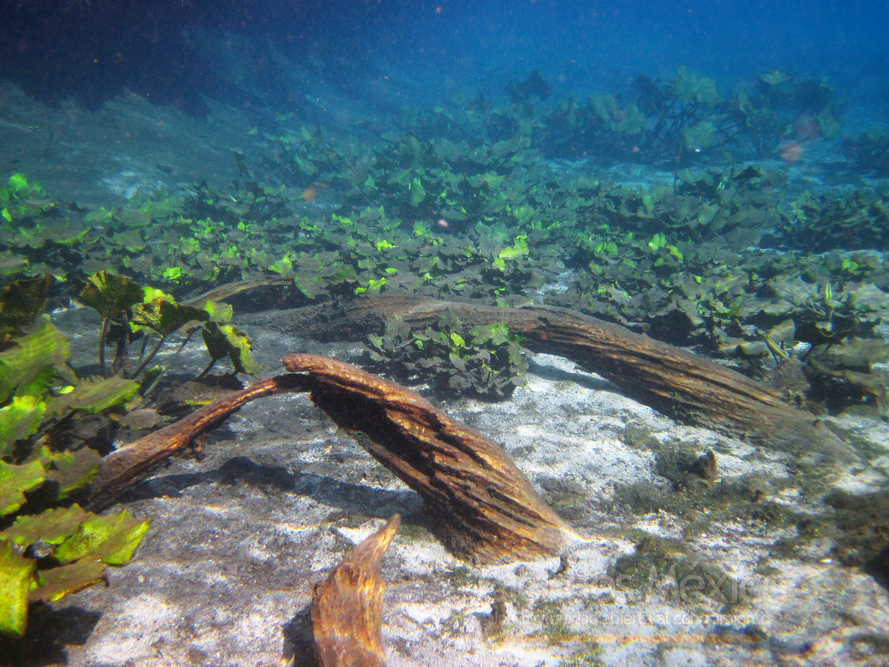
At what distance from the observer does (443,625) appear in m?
1.65

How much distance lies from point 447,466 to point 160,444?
63.4 inches

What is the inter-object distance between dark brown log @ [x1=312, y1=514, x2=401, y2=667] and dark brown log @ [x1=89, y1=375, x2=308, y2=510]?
1127 millimetres

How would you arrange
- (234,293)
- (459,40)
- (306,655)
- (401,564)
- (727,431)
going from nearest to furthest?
1. (306,655)
2. (401,564)
3. (727,431)
4. (234,293)
5. (459,40)

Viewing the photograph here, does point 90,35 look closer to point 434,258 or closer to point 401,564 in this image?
point 434,258

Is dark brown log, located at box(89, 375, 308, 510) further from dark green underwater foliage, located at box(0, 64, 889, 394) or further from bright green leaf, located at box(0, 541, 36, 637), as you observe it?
dark green underwater foliage, located at box(0, 64, 889, 394)

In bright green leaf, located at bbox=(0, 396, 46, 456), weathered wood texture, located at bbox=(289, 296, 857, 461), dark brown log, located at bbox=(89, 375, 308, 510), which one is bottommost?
dark brown log, located at bbox=(89, 375, 308, 510)

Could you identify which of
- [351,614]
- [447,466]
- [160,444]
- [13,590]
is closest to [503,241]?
[447,466]

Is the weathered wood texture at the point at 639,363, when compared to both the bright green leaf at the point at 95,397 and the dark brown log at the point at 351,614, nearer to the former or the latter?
the bright green leaf at the point at 95,397

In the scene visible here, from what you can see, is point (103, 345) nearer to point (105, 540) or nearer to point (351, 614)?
point (105, 540)

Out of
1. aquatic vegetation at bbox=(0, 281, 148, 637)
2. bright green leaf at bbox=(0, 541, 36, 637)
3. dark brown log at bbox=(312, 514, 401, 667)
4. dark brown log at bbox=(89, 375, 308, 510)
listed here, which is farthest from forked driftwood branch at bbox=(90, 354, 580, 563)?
bright green leaf at bbox=(0, 541, 36, 637)

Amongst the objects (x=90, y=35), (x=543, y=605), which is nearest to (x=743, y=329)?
(x=543, y=605)

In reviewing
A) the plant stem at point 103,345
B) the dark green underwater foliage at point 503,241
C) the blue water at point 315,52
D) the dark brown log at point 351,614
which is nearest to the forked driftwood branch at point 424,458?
the dark brown log at point 351,614

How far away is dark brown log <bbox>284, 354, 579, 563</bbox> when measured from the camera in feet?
6.66

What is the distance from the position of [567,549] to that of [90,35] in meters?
22.2
